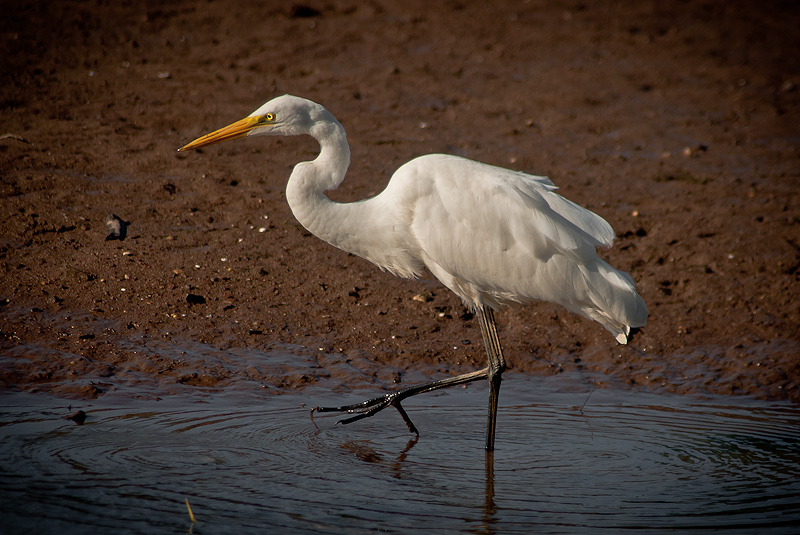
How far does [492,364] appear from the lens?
512 centimetres

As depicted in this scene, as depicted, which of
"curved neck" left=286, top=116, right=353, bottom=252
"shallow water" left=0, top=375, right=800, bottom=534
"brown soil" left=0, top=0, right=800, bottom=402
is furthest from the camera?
"brown soil" left=0, top=0, right=800, bottom=402

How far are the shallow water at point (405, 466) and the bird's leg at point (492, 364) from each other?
149mm

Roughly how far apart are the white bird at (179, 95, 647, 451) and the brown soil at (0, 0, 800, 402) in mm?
1212

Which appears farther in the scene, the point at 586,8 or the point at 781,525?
the point at 586,8

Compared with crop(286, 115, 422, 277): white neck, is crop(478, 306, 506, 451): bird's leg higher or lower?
lower

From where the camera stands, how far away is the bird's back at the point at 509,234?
4812mm

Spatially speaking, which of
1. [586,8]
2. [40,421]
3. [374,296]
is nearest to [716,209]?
[374,296]

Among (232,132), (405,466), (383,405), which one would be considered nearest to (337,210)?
(232,132)

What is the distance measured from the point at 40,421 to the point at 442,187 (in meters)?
2.58

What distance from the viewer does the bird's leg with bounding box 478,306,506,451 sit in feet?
16.0

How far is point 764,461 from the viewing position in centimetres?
474

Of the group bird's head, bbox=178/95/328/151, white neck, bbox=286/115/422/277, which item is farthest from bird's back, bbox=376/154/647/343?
bird's head, bbox=178/95/328/151

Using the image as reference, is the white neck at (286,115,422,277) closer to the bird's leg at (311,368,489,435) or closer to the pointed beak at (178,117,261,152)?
the pointed beak at (178,117,261,152)

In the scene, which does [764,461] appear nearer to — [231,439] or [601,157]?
[231,439]
